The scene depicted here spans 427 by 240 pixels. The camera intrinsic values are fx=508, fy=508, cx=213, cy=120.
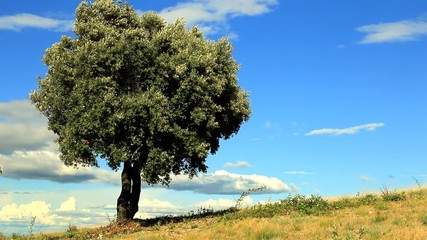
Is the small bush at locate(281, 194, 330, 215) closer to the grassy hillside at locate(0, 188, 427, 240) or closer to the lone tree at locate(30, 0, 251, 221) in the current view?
the grassy hillside at locate(0, 188, 427, 240)

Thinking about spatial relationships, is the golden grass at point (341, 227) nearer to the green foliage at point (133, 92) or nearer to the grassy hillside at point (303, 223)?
the grassy hillside at point (303, 223)

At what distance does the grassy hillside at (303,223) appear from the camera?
2458cm

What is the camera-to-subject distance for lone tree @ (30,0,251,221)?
1489 inches

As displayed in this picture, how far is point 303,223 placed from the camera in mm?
28125

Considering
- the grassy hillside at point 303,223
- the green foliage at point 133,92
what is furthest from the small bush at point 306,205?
the green foliage at point 133,92

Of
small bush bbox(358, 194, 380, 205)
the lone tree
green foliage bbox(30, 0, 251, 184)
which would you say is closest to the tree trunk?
the lone tree

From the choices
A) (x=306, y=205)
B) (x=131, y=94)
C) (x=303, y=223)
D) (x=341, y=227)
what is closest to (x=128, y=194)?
(x=131, y=94)

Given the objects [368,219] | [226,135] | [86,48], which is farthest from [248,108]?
[368,219]

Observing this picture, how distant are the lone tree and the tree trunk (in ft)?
0.28

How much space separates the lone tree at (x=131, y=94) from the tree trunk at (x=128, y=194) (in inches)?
3.3

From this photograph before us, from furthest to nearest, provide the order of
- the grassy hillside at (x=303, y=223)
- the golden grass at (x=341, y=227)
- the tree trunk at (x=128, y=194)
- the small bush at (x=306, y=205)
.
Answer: the tree trunk at (x=128, y=194) < the small bush at (x=306, y=205) < the grassy hillside at (x=303, y=223) < the golden grass at (x=341, y=227)

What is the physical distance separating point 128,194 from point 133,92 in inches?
362

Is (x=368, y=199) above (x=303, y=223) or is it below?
above

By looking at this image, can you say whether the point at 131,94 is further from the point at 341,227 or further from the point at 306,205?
the point at 341,227
